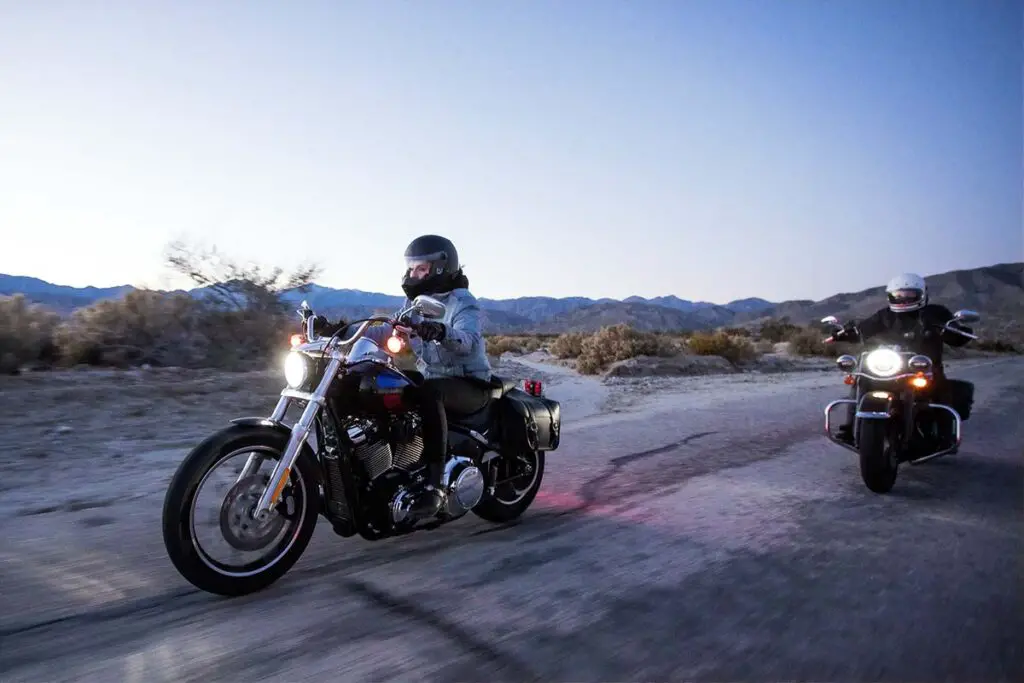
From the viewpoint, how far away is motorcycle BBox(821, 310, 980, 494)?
563cm

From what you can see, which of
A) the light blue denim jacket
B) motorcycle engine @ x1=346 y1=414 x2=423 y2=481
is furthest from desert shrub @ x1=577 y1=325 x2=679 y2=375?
motorcycle engine @ x1=346 y1=414 x2=423 y2=481

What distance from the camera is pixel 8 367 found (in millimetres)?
9367

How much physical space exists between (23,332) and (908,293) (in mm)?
10906

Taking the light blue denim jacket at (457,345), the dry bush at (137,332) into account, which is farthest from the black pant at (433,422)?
the dry bush at (137,332)

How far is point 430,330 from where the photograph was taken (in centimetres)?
387

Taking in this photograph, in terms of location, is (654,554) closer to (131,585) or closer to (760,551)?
(760,551)

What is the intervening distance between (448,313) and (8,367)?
26.0 ft

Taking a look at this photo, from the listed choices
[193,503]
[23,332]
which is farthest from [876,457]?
[23,332]

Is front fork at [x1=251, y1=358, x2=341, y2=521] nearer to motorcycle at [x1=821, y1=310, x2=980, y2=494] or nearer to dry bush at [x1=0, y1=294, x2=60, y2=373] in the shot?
motorcycle at [x1=821, y1=310, x2=980, y2=494]

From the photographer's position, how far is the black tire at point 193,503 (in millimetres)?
3129

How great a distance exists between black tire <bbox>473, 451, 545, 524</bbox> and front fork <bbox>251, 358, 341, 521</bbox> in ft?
4.62

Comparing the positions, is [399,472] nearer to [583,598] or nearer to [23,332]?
[583,598]

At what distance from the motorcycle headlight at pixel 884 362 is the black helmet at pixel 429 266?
157 inches

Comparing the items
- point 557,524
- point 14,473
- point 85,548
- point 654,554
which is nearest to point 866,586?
point 654,554
